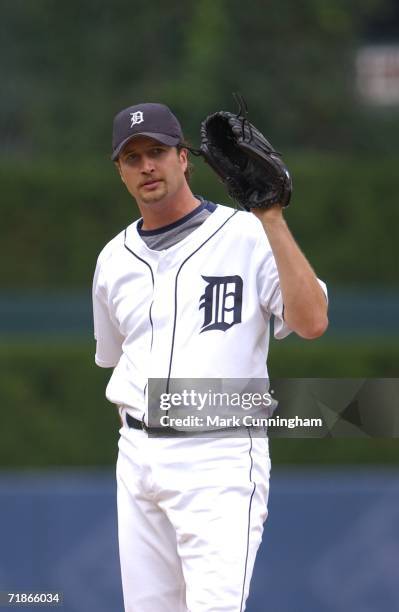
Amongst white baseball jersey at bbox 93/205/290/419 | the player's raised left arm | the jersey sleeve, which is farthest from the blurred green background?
the player's raised left arm

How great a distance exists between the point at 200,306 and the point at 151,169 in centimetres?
40

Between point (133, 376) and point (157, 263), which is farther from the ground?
point (157, 263)

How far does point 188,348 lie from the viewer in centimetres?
345

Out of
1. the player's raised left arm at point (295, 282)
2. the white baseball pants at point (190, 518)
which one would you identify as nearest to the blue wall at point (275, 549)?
the white baseball pants at point (190, 518)

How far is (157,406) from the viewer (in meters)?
3.48

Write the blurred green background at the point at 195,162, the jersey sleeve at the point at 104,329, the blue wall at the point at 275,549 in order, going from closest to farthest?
the jersey sleeve at the point at 104,329 → the blue wall at the point at 275,549 → the blurred green background at the point at 195,162

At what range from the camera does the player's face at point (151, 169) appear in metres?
3.51

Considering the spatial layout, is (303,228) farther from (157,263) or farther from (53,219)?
(157,263)

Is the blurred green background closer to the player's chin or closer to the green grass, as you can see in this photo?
the green grass

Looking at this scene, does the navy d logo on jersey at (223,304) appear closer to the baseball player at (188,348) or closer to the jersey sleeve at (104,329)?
the baseball player at (188,348)

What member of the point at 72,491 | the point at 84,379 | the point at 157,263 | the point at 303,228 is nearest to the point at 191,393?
the point at 157,263

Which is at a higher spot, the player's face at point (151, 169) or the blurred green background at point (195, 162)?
the blurred green background at point (195, 162)

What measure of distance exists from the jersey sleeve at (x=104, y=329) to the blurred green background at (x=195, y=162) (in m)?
6.19

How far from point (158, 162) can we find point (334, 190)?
36.1 feet
